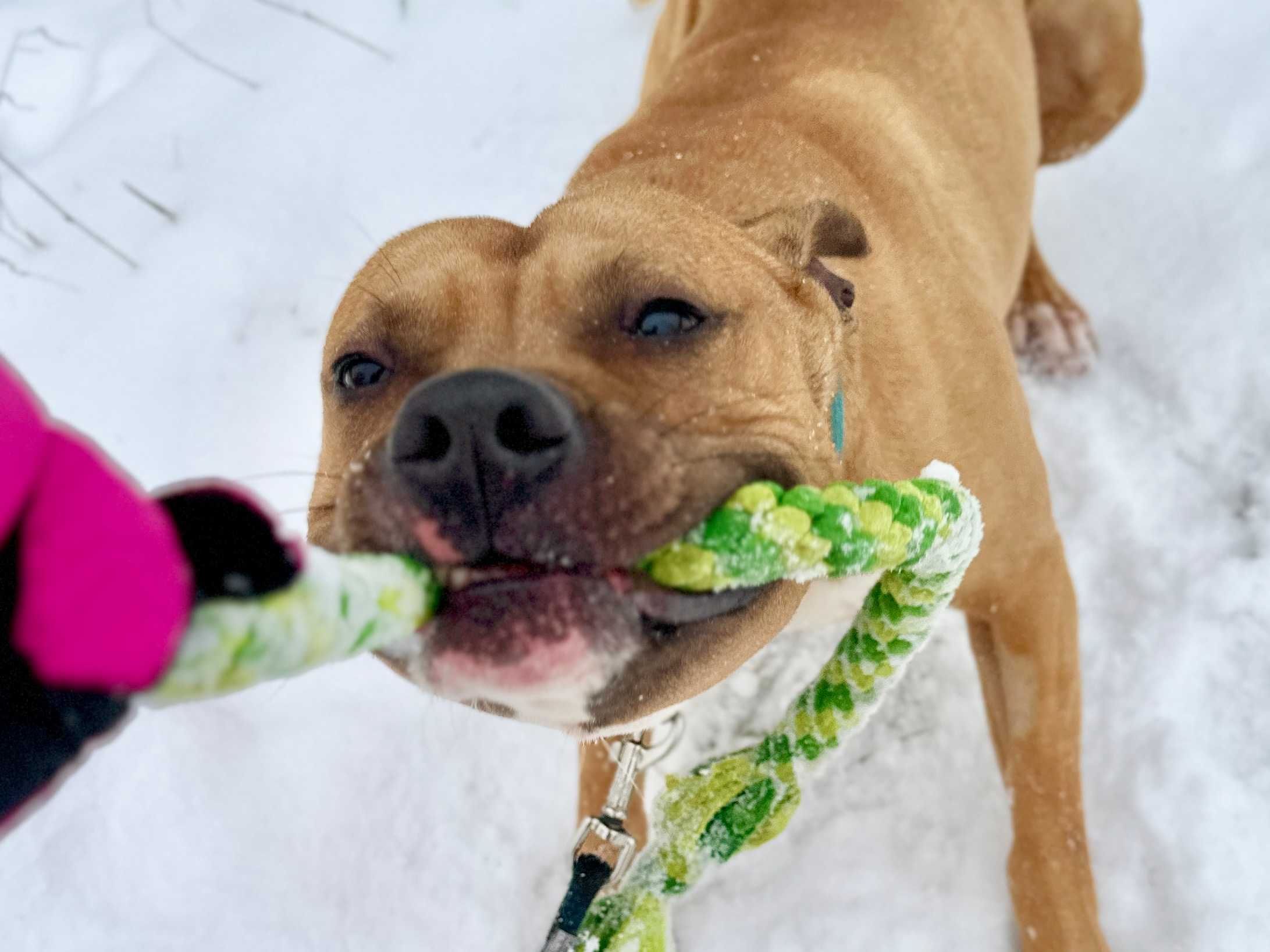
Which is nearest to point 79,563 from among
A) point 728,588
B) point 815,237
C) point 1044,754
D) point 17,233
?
point 728,588

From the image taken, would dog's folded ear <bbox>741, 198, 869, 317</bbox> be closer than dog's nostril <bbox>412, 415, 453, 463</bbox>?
No

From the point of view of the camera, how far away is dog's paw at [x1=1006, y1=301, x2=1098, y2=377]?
12.2 feet

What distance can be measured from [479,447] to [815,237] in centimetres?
116

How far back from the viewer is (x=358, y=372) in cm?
199

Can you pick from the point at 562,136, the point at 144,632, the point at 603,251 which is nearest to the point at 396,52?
the point at 562,136

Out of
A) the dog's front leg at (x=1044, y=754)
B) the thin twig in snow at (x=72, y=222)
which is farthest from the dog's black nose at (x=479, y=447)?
the thin twig in snow at (x=72, y=222)

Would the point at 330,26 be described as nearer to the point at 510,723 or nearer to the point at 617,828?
the point at 510,723

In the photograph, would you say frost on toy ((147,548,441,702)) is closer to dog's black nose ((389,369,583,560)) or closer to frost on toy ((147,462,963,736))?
frost on toy ((147,462,963,736))

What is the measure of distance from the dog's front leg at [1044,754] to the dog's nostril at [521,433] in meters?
1.61

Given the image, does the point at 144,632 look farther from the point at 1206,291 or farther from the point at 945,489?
the point at 1206,291

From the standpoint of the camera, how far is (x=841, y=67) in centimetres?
304

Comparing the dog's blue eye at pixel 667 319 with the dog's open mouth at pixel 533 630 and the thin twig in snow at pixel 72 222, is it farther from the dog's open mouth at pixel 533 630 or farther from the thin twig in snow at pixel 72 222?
the thin twig in snow at pixel 72 222

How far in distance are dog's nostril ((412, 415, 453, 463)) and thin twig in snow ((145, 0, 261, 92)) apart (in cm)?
454

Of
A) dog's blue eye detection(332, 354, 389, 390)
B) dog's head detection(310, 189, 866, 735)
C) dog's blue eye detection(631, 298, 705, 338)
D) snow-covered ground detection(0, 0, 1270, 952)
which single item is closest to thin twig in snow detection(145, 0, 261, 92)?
snow-covered ground detection(0, 0, 1270, 952)
